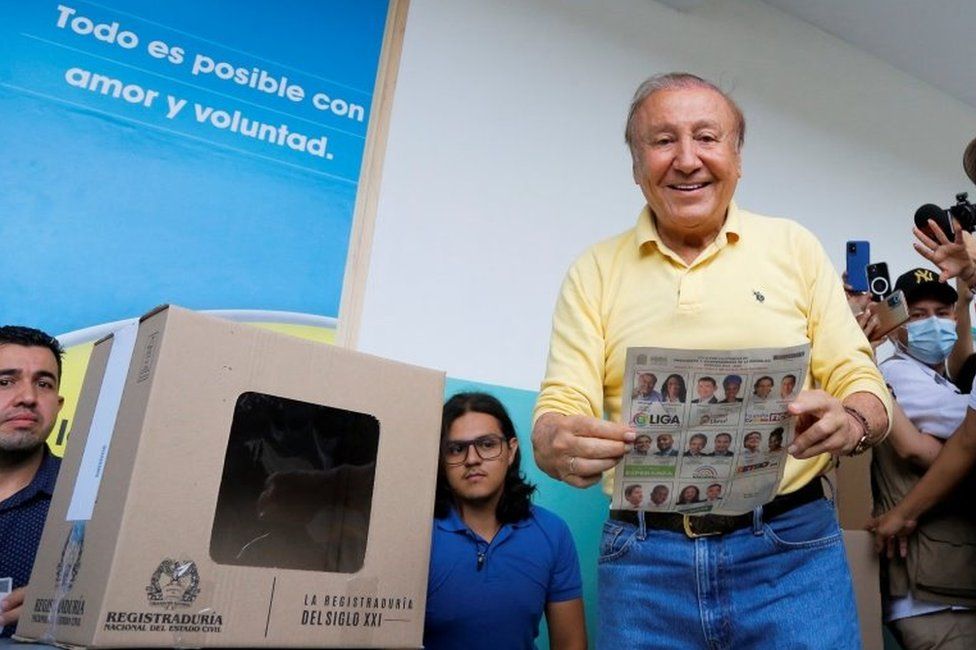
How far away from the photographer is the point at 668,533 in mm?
935

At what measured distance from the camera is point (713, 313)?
3.19ft

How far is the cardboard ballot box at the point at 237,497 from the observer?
2.64 ft

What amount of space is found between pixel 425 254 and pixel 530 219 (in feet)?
1.24

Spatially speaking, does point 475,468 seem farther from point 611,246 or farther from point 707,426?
point 707,426

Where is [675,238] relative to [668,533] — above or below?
above

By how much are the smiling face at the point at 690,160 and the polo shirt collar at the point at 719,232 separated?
0.04ft

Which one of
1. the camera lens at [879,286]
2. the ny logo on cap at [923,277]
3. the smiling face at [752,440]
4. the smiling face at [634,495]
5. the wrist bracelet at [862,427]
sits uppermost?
the ny logo on cap at [923,277]

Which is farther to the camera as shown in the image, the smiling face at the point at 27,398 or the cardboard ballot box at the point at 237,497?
the smiling face at the point at 27,398

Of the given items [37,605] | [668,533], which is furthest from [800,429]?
[37,605]

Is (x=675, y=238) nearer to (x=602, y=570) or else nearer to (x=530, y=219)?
(x=602, y=570)

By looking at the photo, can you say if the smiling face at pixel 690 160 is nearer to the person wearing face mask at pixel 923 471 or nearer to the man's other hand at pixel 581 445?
the man's other hand at pixel 581 445

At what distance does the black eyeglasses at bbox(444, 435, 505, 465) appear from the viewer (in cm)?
176

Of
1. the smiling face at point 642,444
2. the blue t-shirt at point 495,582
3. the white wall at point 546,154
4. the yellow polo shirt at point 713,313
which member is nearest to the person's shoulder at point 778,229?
the yellow polo shirt at point 713,313

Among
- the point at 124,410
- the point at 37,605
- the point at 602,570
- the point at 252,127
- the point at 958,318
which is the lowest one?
the point at 37,605
